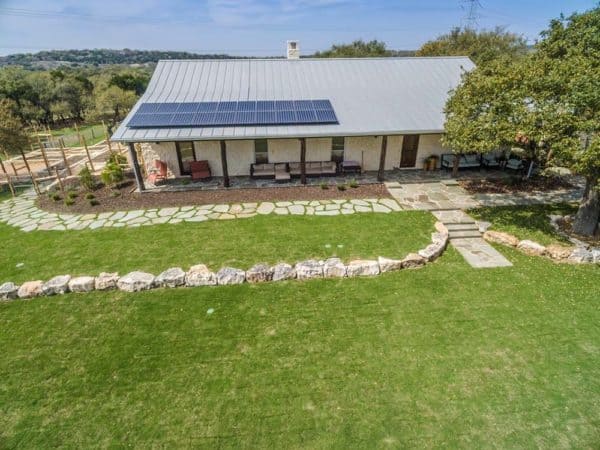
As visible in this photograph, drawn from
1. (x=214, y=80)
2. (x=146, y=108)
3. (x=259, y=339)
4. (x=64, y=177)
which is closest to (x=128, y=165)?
(x=64, y=177)

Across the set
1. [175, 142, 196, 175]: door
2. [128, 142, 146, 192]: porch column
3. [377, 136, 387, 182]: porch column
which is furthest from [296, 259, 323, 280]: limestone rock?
[175, 142, 196, 175]: door

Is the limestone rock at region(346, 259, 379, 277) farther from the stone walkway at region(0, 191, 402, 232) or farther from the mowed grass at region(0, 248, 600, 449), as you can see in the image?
the stone walkway at region(0, 191, 402, 232)

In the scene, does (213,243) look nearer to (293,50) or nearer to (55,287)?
(55,287)

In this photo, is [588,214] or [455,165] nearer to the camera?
[588,214]

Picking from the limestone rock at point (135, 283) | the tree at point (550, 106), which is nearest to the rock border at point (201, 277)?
the limestone rock at point (135, 283)

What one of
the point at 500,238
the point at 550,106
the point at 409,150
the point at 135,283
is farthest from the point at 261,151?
the point at 550,106
